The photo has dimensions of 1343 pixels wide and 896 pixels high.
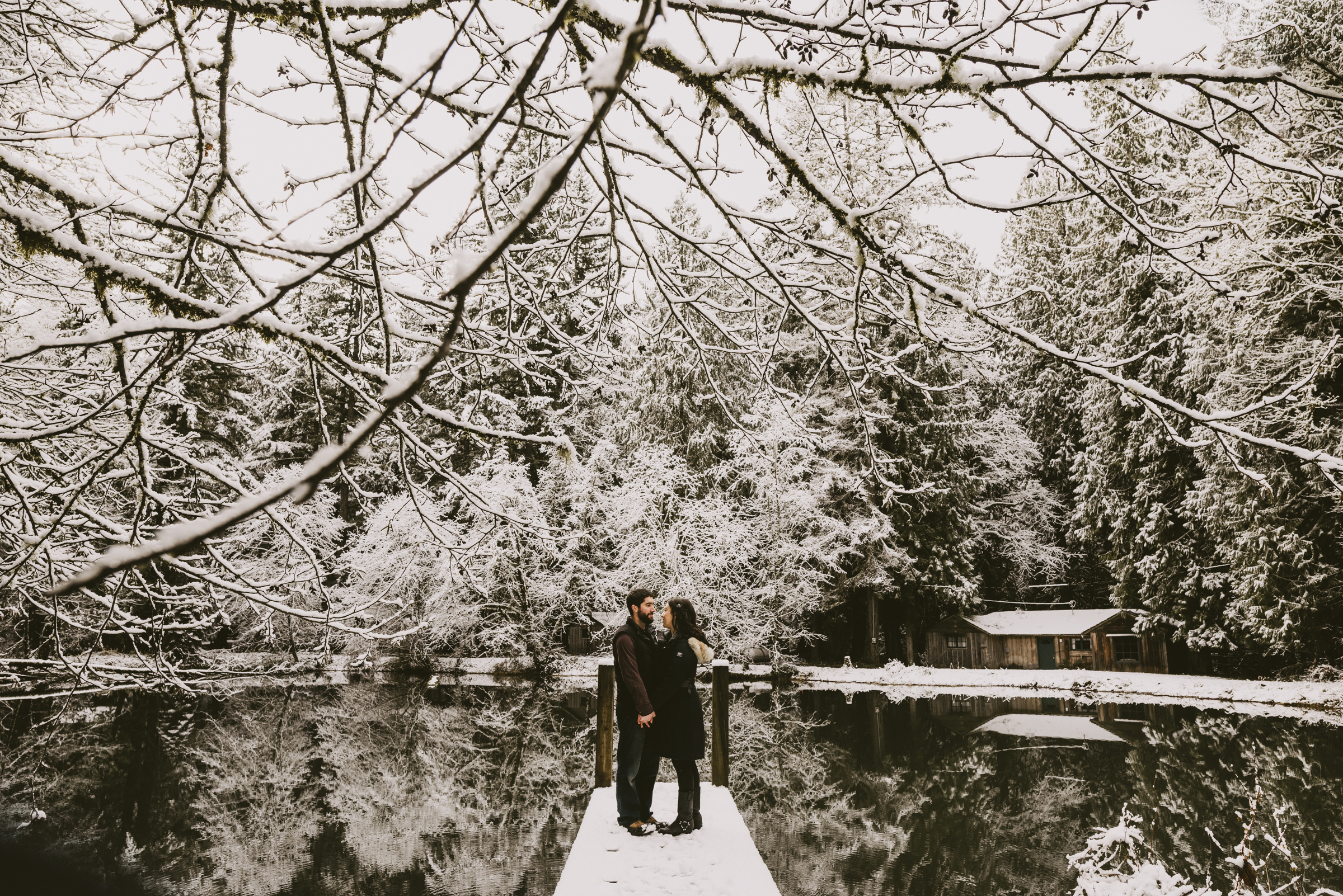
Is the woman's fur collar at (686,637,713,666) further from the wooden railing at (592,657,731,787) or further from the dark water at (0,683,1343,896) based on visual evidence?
the dark water at (0,683,1343,896)

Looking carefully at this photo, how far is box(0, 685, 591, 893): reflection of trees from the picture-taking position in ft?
25.0

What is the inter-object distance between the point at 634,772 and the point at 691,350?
5.01 meters

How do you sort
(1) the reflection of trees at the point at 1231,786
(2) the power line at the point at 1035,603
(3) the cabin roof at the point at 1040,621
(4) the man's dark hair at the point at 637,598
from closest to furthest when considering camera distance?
(4) the man's dark hair at the point at 637,598 → (1) the reflection of trees at the point at 1231,786 → (3) the cabin roof at the point at 1040,621 → (2) the power line at the point at 1035,603

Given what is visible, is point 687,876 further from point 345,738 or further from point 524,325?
point 345,738

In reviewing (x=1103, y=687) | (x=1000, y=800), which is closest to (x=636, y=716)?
(x=1000, y=800)

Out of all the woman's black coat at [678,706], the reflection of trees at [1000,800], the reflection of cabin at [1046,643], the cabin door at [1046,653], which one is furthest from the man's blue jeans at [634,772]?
the cabin door at [1046,653]

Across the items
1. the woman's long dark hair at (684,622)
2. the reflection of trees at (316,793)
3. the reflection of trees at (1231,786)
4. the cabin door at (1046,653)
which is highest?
the woman's long dark hair at (684,622)

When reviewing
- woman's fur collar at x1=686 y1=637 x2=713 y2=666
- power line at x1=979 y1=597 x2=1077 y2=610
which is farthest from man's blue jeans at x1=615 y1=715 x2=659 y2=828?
power line at x1=979 y1=597 x2=1077 y2=610

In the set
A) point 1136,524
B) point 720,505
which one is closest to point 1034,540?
point 1136,524

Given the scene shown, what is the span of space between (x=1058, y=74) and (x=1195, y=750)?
14.0 m

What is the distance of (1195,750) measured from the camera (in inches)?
493

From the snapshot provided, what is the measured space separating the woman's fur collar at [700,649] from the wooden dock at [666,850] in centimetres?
112

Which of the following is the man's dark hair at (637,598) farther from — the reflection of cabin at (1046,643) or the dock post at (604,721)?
the reflection of cabin at (1046,643)

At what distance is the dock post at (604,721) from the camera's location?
6332 mm
